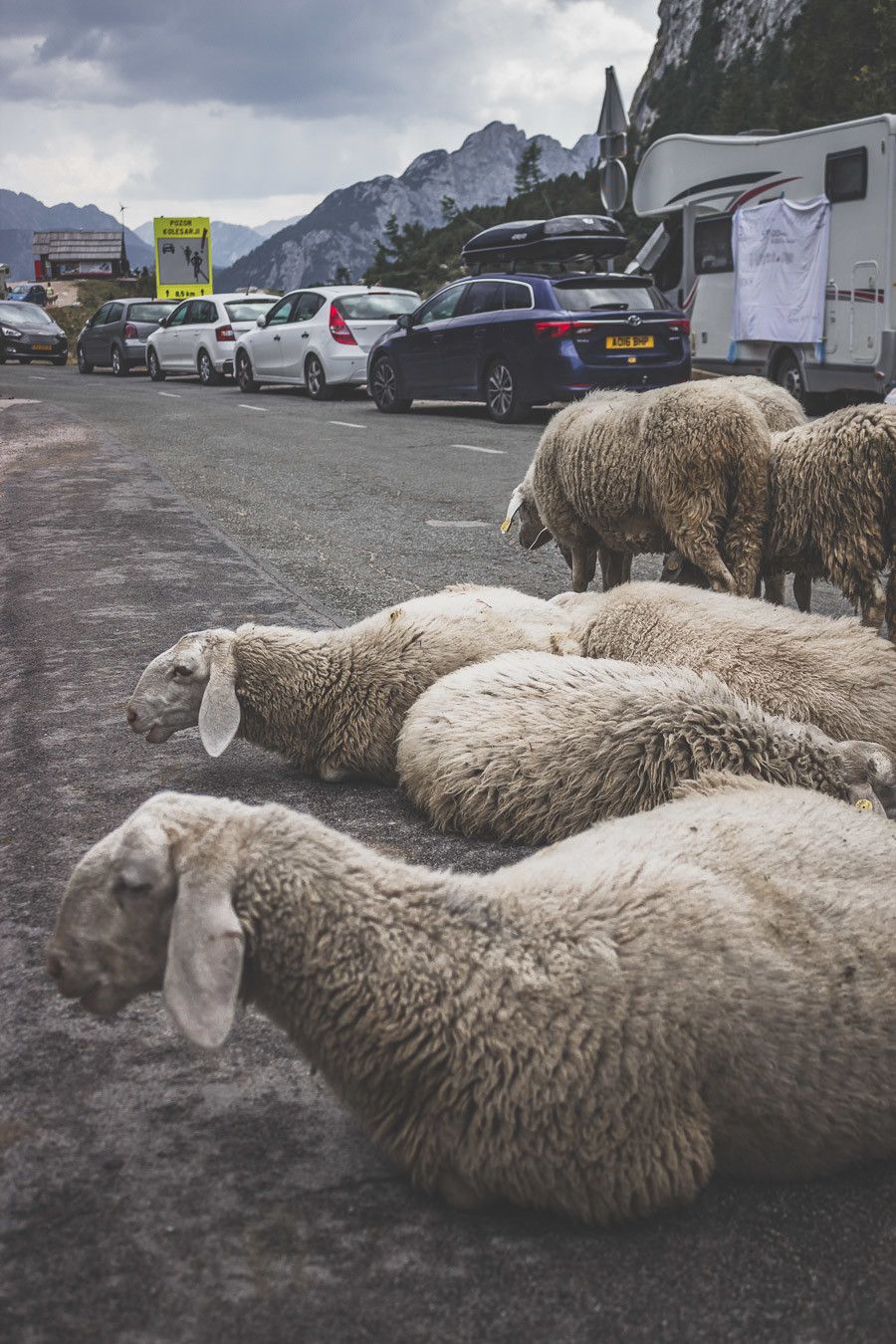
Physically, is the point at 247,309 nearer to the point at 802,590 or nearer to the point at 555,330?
the point at 555,330

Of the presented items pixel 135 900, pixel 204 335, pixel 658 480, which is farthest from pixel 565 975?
pixel 204 335

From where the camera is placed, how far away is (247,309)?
25.7m

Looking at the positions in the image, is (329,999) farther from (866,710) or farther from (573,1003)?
(866,710)

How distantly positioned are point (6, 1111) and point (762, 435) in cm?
463

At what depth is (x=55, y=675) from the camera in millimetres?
6145

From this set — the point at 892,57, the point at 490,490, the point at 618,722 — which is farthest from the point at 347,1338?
the point at 892,57

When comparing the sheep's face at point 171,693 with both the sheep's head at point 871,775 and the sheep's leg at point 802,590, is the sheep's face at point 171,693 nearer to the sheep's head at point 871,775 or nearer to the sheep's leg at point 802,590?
the sheep's head at point 871,775

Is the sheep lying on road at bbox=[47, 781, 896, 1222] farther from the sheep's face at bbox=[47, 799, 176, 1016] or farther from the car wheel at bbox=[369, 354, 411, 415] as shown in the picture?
the car wheel at bbox=[369, 354, 411, 415]

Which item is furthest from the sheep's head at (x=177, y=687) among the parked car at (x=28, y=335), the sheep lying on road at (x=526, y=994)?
the parked car at (x=28, y=335)

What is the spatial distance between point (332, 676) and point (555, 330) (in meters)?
11.3

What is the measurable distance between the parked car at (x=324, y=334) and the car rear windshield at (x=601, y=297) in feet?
15.2

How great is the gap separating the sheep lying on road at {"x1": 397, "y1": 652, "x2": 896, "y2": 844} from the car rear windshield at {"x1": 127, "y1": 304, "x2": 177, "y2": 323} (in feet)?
89.4

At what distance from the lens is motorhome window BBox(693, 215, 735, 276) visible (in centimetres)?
1830

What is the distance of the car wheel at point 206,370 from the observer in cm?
2588
